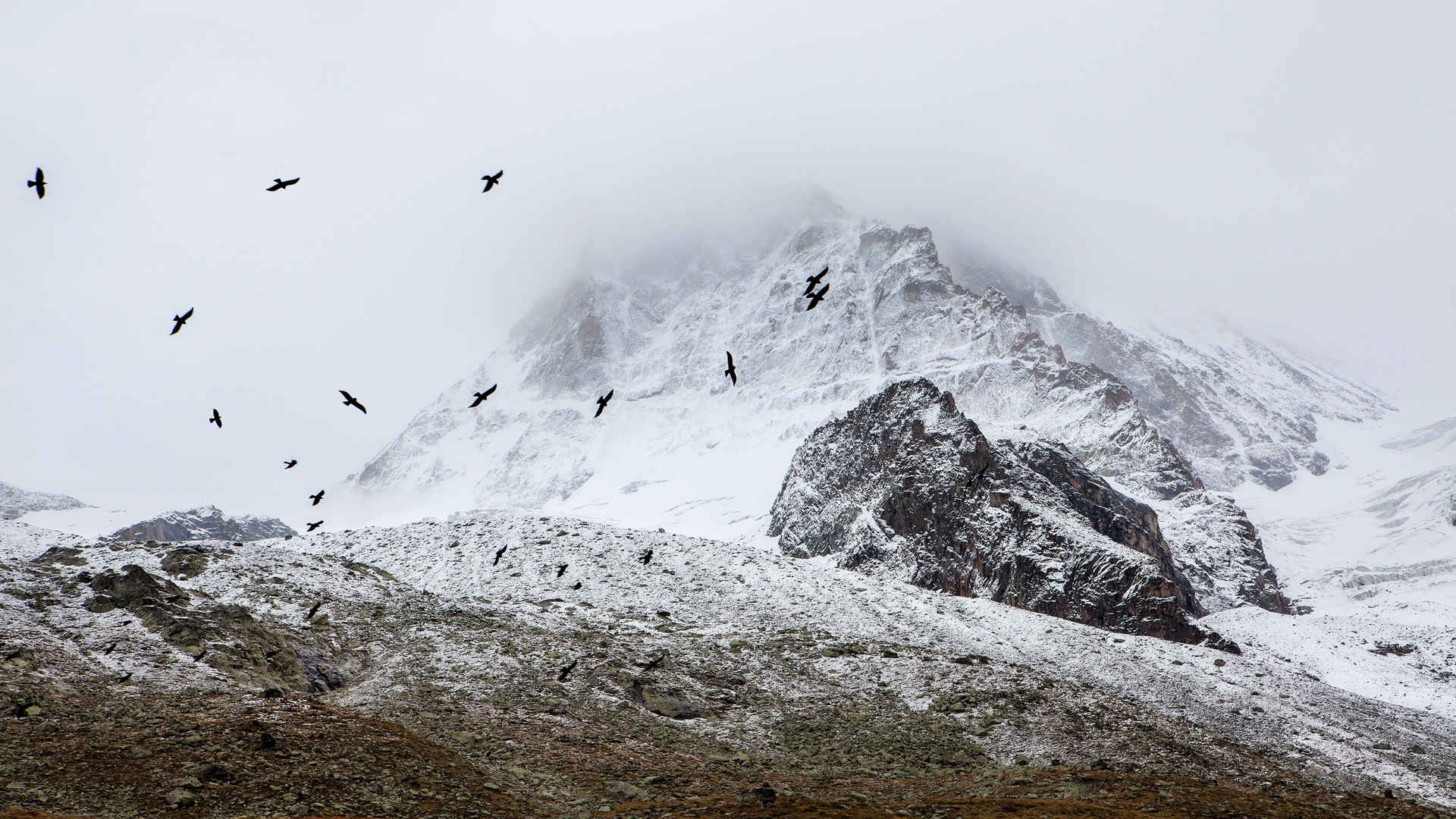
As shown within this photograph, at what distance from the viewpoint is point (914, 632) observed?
51.7 meters

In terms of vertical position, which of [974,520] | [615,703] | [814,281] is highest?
[814,281]

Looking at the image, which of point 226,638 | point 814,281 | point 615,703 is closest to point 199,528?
point 226,638

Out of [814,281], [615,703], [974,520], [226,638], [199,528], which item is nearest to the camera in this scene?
[814,281]

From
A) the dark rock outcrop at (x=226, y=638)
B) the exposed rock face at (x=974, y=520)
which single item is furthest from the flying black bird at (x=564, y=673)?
the exposed rock face at (x=974, y=520)

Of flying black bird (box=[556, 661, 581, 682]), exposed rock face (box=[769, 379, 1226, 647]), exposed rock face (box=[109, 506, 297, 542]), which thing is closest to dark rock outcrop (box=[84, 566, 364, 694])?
flying black bird (box=[556, 661, 581, 682])

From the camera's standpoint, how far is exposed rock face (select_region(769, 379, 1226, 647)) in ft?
291

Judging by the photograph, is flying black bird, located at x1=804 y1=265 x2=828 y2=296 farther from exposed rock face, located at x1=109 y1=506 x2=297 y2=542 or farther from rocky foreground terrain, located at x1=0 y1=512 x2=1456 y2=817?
exposed rock face, located at x1=109 y1=506 x2=297 y2=542

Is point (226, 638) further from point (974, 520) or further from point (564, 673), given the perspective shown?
point (974, 520)

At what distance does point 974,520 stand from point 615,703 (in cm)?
7711

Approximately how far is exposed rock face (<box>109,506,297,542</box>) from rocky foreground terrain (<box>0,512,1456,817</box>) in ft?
419

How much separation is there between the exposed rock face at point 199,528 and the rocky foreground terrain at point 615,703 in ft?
419

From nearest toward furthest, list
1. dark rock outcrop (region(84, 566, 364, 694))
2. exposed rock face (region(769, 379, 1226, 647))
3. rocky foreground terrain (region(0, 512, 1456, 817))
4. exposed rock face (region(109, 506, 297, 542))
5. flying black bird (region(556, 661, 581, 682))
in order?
rocky foreground terrain (region(0, 512, 1456, 817)) → dark rock outcrop (region(84, 566, 364, 694)) → flying black bird (region(556, 661, 581, 682)) → exposed rock face (region(769, 379, 1226, 647)) → exposed rock face (region(109, 506, 297, 542))

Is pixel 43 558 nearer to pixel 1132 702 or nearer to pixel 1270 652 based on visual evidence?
pixel 1132 702

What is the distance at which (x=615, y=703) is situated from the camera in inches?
1388
